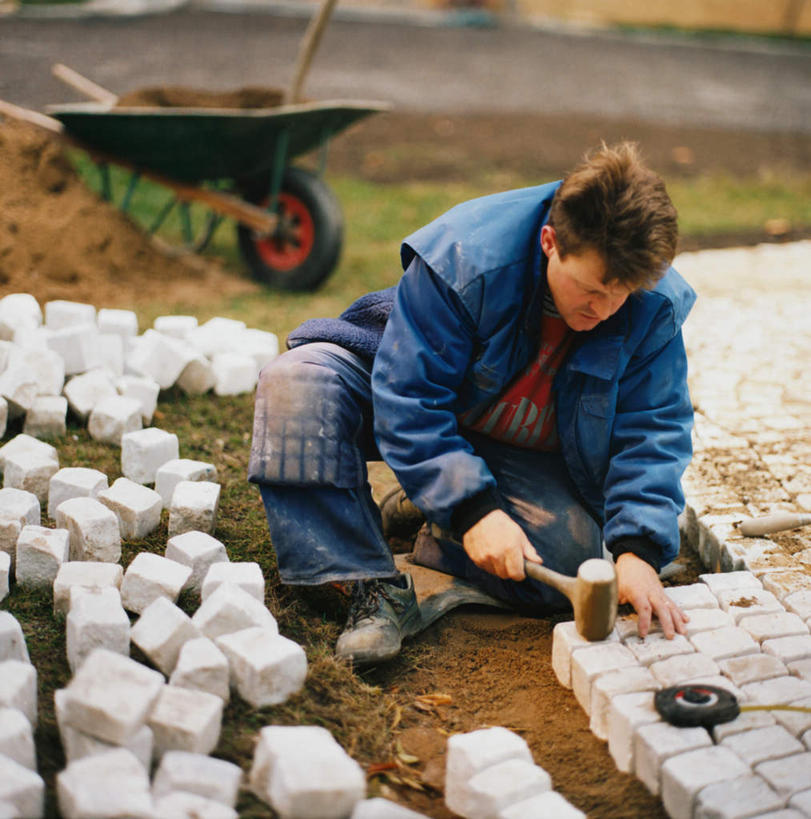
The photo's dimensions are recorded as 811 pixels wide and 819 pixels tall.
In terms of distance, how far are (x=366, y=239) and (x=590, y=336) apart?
4.23 metres

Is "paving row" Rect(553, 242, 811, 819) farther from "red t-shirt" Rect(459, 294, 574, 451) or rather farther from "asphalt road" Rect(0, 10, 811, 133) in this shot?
"asphalt road" Rect(0, 10, 811, 133)

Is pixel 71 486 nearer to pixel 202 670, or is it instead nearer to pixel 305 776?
pixel 202 670

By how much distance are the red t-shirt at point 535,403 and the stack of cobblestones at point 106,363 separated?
154 cm

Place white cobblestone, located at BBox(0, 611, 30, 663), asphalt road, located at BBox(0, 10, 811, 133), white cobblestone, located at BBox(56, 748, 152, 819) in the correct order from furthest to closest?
1. asphalt road, located at BBox(0, 10, 811, 133)
2. white cobblestone, located at BBox(0, 611, 30, 663)
3. white cobblestone, located at BBox(56, 748, 152, 819)

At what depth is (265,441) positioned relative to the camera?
2.92 meters

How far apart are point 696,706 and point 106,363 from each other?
2831mm

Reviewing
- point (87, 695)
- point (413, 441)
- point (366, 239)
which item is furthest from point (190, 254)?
point (87, 695)

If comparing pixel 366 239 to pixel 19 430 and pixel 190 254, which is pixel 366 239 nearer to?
pixel 190 254

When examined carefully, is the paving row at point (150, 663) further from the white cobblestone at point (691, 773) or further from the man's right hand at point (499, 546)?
the man's right hand at point (499, 546)

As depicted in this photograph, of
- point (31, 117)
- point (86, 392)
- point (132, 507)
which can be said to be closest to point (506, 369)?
point (132, 507)

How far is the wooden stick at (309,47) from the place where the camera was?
5465 millimetres

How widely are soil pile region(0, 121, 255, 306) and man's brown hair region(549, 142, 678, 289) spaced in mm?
3444

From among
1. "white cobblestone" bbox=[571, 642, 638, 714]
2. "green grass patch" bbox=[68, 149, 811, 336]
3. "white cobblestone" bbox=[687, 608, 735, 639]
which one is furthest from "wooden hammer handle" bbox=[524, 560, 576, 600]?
"green grass patch" bbox=[68, 149, 811, 336]

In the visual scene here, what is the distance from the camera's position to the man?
264 cm
